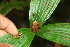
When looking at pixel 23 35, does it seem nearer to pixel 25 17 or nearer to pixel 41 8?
pixel 41 8

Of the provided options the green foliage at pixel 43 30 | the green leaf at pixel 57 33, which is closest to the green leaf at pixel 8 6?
the green foliage at pixel 43 30

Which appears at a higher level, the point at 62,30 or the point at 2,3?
the point at 2,3

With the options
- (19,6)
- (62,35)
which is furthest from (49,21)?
(62,35)

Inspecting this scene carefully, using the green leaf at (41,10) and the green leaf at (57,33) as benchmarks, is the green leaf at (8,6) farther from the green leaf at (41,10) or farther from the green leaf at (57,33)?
the green leaf at (57,33)

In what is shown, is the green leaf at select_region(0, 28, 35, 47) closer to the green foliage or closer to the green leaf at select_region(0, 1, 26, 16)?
the green foliage

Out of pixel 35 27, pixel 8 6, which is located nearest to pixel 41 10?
pixel 35 27

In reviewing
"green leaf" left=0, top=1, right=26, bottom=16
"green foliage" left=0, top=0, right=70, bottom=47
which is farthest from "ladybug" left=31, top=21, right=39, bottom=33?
"green leaf" left=0, top=1, right=26, bottom=16

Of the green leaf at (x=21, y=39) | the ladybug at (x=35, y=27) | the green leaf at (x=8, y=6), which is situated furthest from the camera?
the green leaf at (x=8, y=6)
